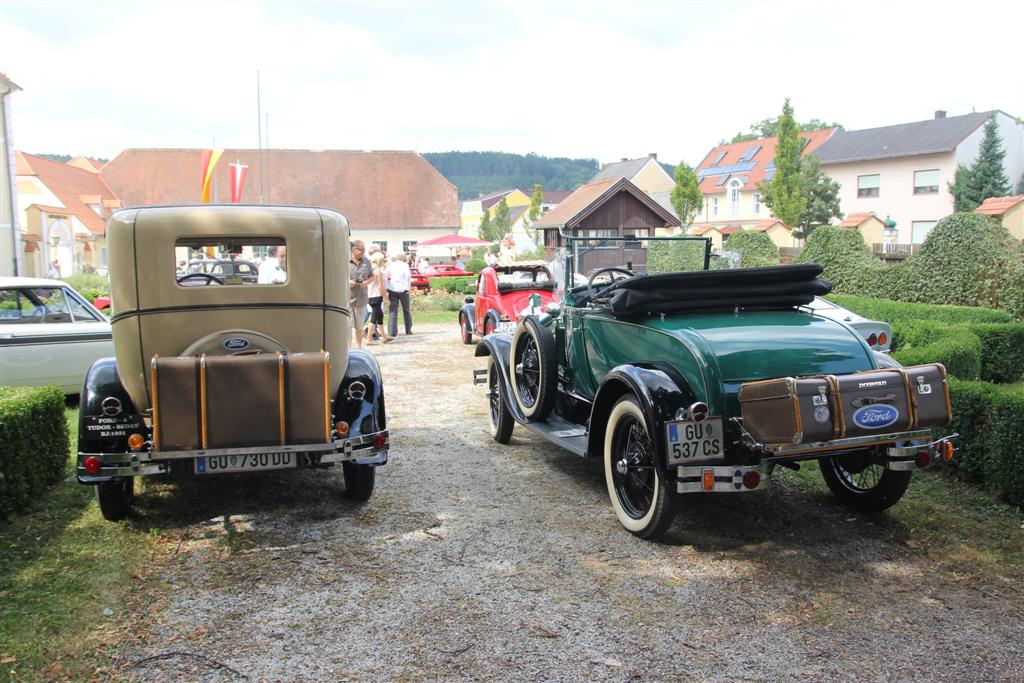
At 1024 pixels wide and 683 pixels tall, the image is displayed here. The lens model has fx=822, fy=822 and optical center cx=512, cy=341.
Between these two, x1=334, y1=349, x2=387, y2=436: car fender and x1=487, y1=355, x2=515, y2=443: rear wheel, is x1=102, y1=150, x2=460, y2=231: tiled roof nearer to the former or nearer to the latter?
x1=487, y1=355, x2=515, y2=443: rear wheel

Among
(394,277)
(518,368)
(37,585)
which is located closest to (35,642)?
(37,585)

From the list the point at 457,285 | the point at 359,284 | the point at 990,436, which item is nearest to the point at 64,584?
the point at 990,436

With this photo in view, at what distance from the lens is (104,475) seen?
4852 mm

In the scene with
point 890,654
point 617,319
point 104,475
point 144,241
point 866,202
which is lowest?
point 890,654

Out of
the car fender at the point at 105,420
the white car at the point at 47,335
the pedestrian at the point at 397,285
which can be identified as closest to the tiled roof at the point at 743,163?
the pedestrian at the point at 397,285

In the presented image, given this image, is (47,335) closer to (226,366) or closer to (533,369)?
(226,366)

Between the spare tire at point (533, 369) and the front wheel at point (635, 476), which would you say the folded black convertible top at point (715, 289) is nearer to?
the front wheel at point (635, 476)

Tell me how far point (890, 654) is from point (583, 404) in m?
3.15

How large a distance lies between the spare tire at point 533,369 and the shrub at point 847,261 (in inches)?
411

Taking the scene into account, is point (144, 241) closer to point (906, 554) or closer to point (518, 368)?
point (518, 368)

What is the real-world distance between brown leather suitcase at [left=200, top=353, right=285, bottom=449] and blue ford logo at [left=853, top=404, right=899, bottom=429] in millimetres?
3205

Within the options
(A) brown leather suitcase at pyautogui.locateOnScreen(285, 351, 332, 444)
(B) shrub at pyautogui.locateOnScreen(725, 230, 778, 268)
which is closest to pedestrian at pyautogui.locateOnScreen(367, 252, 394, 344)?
(B) shrub at pyautogui.locateOnScreen(725, 230, 778, 268)

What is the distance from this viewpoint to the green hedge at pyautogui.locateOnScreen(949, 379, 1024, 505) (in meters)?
5.46

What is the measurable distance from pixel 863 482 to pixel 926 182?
48333mm
